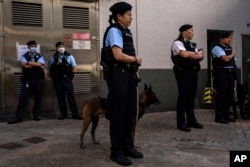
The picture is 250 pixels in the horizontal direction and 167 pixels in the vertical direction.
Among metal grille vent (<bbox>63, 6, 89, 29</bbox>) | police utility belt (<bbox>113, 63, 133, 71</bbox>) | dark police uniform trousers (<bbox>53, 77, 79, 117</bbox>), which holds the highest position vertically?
metal grille vent (<bbox>63, 6, 89, 29</bbox>)

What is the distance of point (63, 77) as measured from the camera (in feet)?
31.1

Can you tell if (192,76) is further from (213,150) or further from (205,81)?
(205,81)

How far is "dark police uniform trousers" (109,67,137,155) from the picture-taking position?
5.45m

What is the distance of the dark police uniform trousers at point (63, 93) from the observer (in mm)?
9492

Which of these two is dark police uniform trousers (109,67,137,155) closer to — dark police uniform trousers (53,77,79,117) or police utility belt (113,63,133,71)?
police utility belt (113,63,133,71)

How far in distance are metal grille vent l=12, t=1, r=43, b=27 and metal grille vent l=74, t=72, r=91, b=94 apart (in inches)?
61.8

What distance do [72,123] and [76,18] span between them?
2684mm

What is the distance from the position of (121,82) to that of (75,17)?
16.2 ft

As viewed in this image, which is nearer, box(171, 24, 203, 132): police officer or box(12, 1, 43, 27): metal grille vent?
box(171, 24, 203, 132): police officer

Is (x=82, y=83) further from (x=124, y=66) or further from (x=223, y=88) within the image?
(x=124, y=66)

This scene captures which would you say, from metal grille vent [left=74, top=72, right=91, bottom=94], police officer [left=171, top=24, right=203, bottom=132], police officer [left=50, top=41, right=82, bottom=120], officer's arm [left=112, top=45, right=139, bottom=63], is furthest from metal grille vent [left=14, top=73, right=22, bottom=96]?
officer's arm [left=112, top=45, right=139, bottom=63]

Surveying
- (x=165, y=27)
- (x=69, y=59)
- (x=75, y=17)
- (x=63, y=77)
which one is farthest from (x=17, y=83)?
(x=165, y=27)

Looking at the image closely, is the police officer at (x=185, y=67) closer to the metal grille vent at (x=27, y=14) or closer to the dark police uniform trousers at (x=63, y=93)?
the dark police uniform trousers at (x=63, y=93)

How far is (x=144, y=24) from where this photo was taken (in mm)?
10945
